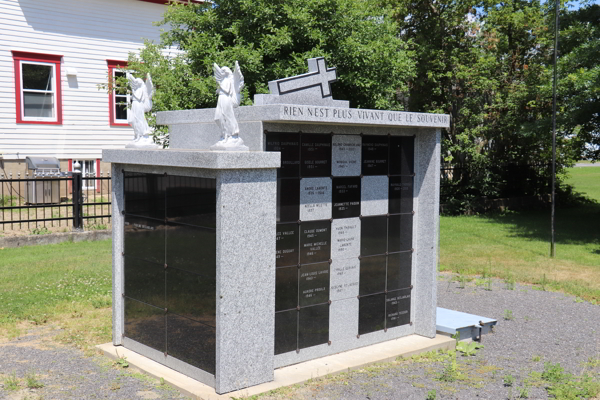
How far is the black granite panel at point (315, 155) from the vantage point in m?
5.98

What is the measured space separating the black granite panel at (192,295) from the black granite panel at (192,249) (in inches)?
2.6

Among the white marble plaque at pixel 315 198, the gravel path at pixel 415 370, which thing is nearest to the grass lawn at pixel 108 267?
the gravel path at pixel 415 370

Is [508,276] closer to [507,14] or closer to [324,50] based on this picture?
[324,50]

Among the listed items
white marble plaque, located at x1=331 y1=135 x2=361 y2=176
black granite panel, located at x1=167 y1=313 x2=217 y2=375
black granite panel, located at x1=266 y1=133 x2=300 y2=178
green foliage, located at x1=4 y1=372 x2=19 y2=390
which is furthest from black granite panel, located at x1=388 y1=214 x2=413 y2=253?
green foliage, located at x1=4 y1=372 x2=19 y2=390

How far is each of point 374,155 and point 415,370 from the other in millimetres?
2294

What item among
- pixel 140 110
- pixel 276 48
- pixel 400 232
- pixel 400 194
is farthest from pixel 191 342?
pixel 276 48

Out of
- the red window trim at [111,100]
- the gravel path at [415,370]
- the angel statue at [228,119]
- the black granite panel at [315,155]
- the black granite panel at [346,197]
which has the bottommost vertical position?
the gravel path at [415,370]

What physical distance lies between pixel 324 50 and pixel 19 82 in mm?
9255

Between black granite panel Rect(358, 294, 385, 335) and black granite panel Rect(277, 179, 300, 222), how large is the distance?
1357mm

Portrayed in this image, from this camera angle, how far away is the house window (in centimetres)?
1766

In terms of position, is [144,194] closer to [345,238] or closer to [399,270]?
[345,238]

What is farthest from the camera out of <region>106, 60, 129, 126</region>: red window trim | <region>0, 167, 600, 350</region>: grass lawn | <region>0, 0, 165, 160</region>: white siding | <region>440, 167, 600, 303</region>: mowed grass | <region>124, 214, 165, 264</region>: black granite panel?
<region>106, 60, 129, 126</region>: red window trim

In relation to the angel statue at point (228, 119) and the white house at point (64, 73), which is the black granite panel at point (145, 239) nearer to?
the angel statue at point (228, 119)

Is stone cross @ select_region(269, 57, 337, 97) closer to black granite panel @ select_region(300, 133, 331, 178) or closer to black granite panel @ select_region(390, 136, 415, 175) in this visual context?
black granite panel @ select_region(300, 133, 331, 178)
